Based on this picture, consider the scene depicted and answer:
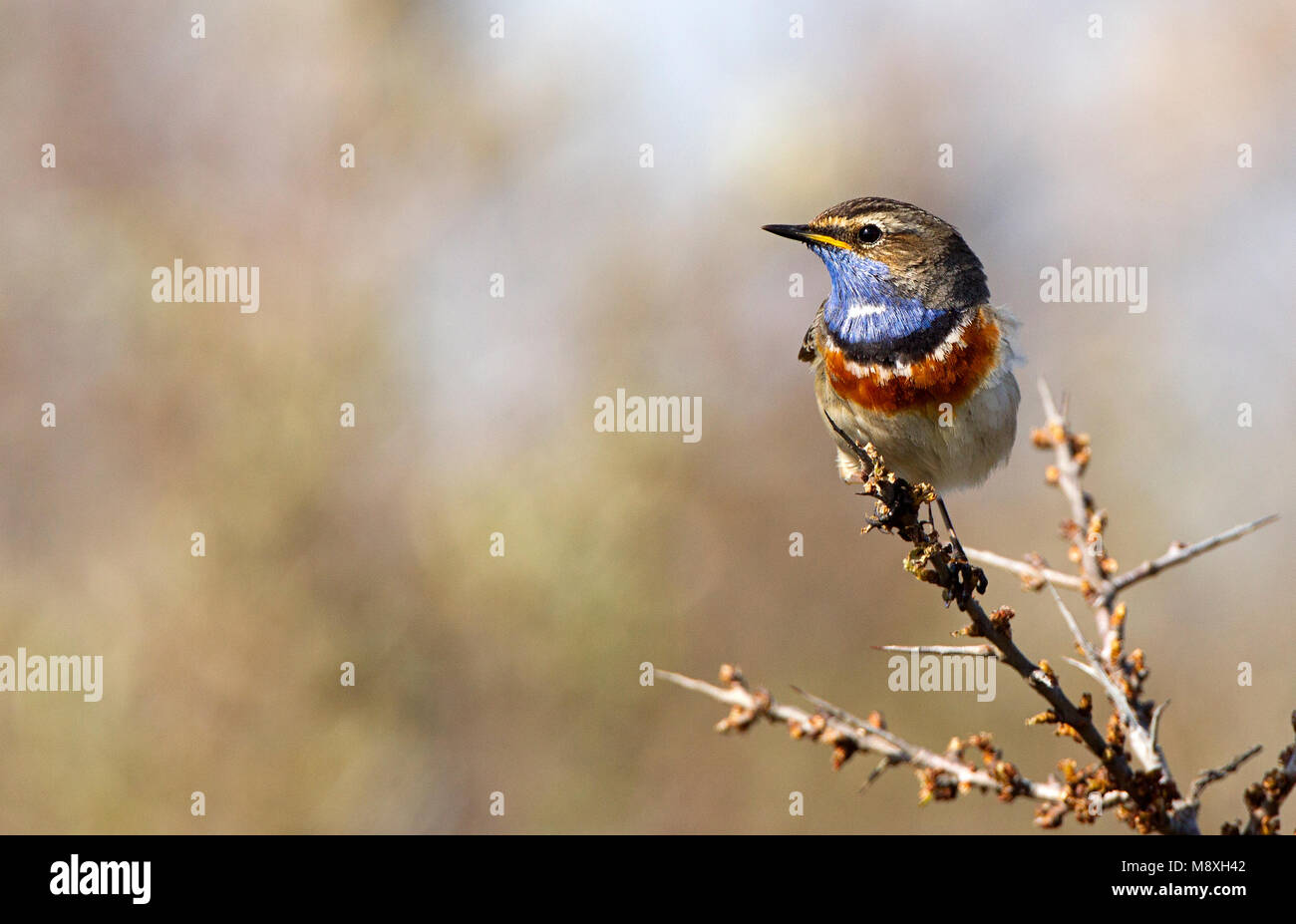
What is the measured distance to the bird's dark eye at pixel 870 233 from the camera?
5297mm

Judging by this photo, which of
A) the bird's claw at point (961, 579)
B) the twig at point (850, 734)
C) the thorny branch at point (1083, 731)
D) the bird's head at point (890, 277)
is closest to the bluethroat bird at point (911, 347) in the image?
the bird's head at point (890, 277)

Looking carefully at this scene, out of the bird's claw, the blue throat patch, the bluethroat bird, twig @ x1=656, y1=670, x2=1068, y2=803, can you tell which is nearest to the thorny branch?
twig @ x1=656, y1=670, x2=1068, y2=803

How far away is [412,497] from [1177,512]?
17.7ft

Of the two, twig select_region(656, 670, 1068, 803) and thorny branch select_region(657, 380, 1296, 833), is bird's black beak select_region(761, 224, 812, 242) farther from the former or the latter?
twig select_region(656, 670, 1068, 803)

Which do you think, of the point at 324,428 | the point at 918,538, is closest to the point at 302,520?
the point at 324,428

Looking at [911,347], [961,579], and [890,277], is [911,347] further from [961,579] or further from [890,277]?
[961,579]

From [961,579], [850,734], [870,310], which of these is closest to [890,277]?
[870,310]

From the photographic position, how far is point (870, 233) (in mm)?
5305

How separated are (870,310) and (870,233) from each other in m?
0.36

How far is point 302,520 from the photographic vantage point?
811 cm

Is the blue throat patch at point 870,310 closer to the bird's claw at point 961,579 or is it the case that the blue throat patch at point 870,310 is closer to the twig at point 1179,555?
the bird's claw at point 961,579
